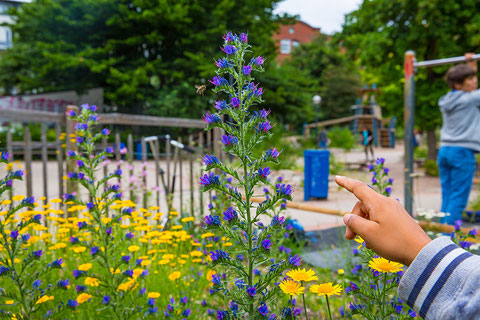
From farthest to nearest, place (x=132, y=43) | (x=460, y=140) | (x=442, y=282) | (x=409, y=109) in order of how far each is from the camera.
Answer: (x=132, y=43), (x=409, y=109), (x=460, y=140), (x=442, y=282)

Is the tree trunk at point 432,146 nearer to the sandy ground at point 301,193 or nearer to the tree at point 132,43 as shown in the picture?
the sandy ground at point 301,193

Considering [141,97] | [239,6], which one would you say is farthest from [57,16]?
[239,6]

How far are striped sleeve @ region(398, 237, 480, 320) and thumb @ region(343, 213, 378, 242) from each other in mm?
87

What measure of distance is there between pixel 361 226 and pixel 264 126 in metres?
0.49

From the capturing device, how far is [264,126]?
119 centimetres

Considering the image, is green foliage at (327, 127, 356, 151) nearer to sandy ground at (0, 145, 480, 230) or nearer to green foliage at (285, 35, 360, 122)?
green foliage at (285, 35, 360, 122)

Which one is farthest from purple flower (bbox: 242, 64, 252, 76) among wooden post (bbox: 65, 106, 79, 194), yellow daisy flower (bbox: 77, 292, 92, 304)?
wooden post (bbox: 65, 106, 79, 194)

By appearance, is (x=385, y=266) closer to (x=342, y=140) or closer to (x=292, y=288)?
(x=292, y=288)

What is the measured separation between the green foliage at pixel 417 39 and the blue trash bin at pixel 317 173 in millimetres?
5473

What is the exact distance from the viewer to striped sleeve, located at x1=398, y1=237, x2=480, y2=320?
70 centimetres

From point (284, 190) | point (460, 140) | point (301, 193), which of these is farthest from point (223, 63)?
point (301, 193)

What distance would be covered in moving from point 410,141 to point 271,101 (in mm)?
14666

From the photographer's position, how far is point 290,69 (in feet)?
70.6

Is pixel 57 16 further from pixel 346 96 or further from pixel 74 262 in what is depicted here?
pixel 346 96
